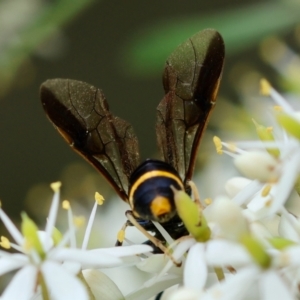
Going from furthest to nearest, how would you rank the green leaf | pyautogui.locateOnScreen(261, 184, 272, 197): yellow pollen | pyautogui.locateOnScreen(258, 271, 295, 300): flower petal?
the green leaf
pyautogui.locateOnScreen(261, 184, 272, 197): yellow pollen
pyautogui.locateOnScreen(258, 271, 295, 300): flower petal

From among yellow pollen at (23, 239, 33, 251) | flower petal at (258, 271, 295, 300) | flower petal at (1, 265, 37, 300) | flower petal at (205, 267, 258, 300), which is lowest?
flower petal at (205, 267, 258, 300)

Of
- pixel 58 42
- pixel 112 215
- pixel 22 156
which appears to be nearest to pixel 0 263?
pixel 112 215

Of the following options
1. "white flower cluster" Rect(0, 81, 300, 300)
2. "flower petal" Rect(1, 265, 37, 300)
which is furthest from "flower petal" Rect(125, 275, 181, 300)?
"flower petal" Rect(1, 265, 37, 300)

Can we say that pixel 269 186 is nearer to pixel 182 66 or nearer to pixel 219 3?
pixel 182 66

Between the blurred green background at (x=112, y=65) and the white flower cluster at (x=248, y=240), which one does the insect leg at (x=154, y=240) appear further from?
the blurred green background at (x=112, y=65)

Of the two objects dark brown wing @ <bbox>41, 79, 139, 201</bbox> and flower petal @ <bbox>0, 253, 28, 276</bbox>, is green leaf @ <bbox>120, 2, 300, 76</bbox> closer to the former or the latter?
dark brown wing @ <bbox>41, 79, 139, 201</bbox>
